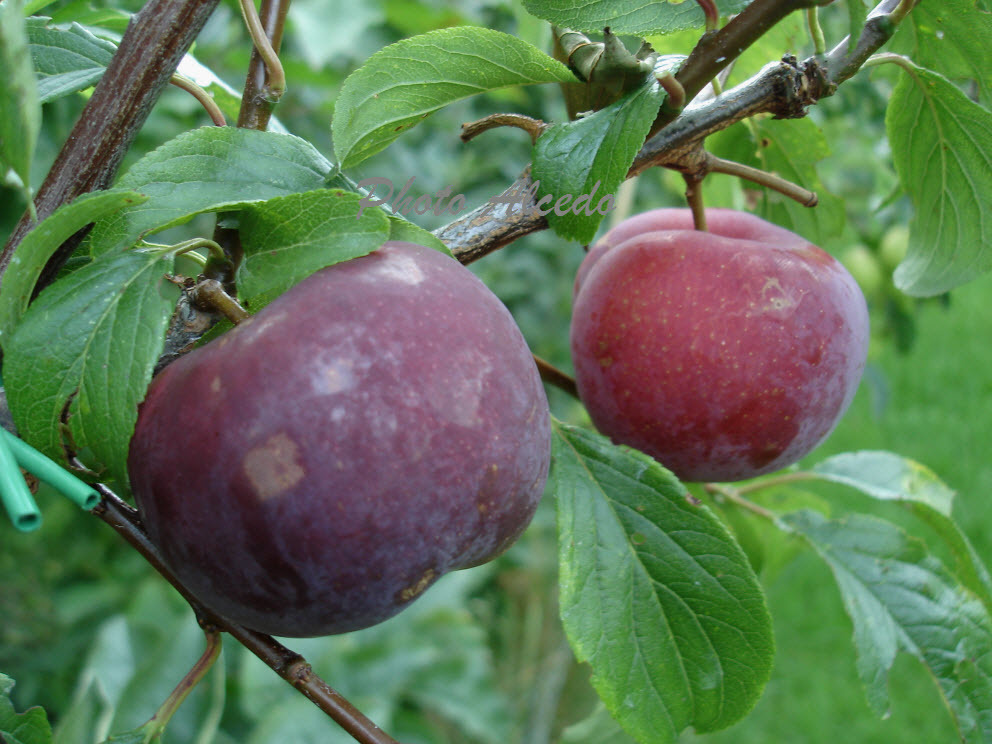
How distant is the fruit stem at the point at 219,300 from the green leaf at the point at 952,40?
56 cm

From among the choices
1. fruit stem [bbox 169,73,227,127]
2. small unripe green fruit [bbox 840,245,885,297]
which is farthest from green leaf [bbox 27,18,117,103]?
small unripe green fruit [bbox 840,245,885,297]

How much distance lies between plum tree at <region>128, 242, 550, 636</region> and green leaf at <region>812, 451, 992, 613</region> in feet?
1.82

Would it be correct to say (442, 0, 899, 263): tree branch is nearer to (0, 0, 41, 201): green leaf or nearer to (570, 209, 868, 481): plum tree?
(570, 209, 868, 481): plum tree

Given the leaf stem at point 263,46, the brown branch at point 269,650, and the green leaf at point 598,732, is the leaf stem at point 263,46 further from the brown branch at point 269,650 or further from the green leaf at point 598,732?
the green leaf at point 598,732

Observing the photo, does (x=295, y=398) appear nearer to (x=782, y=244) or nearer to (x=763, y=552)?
(x=782, y=244)

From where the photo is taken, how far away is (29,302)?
0.48m

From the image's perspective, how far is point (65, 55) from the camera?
0.59m

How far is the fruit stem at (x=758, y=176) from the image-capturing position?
0.68m

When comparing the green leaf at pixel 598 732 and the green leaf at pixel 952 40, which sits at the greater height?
the green leaf at pixel 952 40

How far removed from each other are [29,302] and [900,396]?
380cm

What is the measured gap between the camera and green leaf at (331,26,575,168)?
544 millimetres

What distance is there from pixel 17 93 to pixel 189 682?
36 centimetres

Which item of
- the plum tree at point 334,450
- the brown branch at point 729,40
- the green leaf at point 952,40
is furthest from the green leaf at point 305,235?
the green leaf at point 952,40

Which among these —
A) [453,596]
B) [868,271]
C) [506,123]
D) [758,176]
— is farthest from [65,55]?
[868,271]
